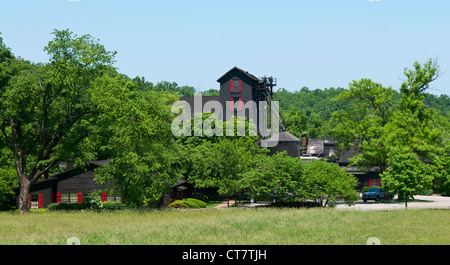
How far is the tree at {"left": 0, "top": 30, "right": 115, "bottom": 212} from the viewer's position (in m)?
42.1

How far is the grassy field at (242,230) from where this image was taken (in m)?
22.6

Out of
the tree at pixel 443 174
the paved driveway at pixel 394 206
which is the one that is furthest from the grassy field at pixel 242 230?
the paved driveway at pixel 394 206

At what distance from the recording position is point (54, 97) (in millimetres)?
42656

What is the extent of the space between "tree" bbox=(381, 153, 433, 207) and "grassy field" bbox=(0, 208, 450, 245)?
11.4m

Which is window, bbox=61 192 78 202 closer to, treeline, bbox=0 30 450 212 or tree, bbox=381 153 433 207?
treeline, bbox=0 30 450 212

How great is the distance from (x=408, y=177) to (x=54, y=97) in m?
31.4

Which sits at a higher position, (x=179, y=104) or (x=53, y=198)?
(x=179, y=104)

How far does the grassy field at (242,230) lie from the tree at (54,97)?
34.9 feet

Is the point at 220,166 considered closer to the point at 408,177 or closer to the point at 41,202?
the point at 41,202

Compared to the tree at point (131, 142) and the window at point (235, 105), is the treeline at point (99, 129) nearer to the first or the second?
the tree at point (131, 142)

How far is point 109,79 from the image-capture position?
4325 centimetres
